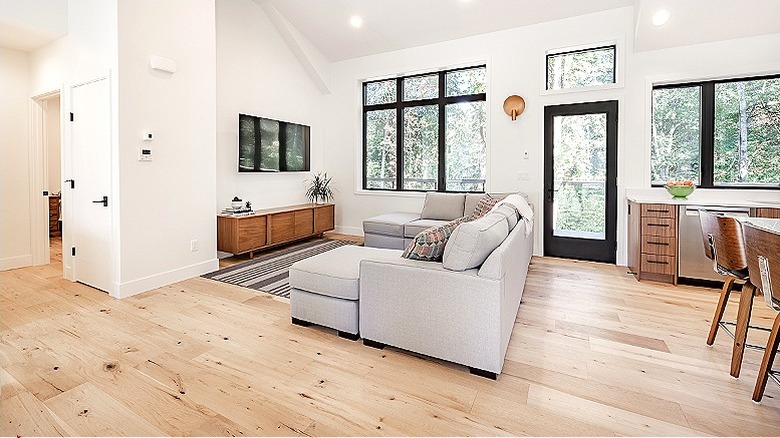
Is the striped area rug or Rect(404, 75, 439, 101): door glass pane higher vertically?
Rect(404, 75, 439, 101): door glass pane

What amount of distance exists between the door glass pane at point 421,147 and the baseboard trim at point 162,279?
3.42 m

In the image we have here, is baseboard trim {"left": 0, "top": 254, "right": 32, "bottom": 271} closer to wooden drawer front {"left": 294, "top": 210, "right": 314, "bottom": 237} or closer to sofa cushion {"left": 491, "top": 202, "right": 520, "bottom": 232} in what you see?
wooden drawer front {"left": 294, "top": 210, "right": 314, "bottom": 237}

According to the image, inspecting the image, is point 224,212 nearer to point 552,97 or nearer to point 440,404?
point 440,404

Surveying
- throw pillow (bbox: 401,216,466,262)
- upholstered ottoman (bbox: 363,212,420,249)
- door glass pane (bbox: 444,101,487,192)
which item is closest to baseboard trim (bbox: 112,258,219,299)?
upholstered ottoman (bbox: 363,212,420,249)

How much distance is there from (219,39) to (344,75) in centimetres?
230

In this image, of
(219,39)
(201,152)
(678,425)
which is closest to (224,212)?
(201,152)

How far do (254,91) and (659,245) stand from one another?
5512 millimetres

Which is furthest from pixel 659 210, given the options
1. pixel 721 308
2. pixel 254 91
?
pixel 254 91

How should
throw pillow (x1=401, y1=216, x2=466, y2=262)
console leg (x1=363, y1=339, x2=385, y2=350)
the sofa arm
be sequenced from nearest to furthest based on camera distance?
the sofa arm → throw pillow (x1=401, y1=216, x2=466, y2=262) → console leg (x1=363, y1=339, x2=385, y2=350)

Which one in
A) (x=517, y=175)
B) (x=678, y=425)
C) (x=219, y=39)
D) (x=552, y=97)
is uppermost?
(x=219, y=39)

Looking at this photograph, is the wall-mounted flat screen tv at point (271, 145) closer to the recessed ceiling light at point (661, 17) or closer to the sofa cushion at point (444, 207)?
the sofa cushion at point (444, 207)

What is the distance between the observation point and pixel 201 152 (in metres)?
4.29

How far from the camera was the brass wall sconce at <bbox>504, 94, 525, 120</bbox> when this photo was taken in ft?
17.4

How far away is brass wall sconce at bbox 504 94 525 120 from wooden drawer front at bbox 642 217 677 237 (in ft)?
6.93
